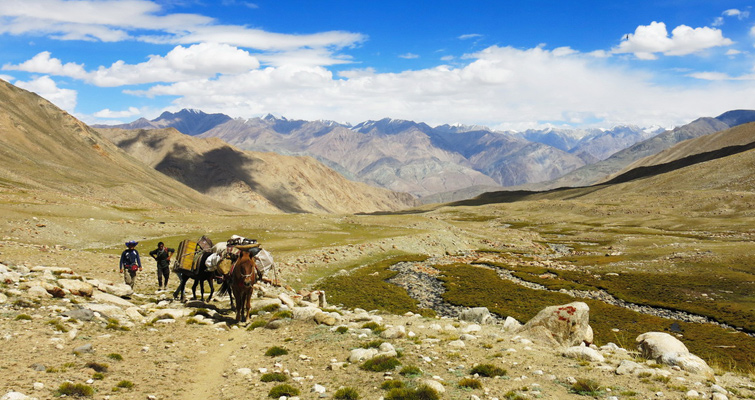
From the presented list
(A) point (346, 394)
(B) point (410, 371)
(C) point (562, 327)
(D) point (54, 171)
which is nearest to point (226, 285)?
(A) point (346, 394)

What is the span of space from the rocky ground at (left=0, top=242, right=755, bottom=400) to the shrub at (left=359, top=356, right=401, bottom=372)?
29cm

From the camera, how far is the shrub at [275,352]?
1594 centimetres

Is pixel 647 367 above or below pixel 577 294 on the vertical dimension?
above

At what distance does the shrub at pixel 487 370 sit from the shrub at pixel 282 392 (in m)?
5.77

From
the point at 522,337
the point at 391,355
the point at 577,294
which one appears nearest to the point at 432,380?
the point at 391,355

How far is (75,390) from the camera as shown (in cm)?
1102

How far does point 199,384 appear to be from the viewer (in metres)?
13.3

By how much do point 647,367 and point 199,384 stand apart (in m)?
15.0

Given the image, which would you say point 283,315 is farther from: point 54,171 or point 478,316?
point 54,171

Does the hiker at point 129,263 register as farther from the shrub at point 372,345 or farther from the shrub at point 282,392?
the shrub at point 282,392

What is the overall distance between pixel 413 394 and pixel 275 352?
21.6 ft

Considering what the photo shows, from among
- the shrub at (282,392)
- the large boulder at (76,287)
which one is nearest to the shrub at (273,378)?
the shrub at (282,392)

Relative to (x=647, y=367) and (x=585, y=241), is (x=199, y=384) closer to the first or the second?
(x=647, y=367)

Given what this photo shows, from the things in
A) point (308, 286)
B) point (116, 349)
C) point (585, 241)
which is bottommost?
point (585, 241)
